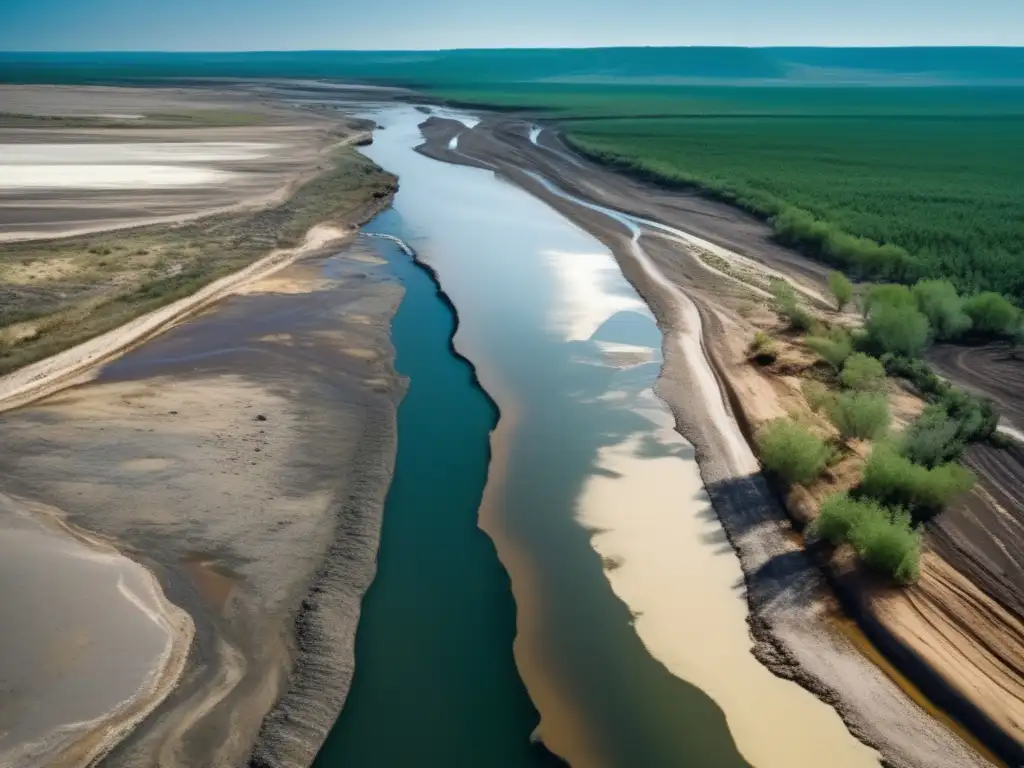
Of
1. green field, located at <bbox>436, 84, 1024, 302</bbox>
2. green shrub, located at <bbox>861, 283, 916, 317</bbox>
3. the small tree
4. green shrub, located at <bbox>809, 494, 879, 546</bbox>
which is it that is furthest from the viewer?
green field, located at <bbox>436, 84, 1024, 302</bbox>

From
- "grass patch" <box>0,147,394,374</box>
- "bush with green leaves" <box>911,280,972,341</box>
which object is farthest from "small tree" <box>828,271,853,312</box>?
"grass patch" <box>0,147,394,374</box>

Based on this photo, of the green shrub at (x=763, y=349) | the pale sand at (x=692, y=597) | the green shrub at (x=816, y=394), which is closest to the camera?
the pale sand at (x=692, y=597)

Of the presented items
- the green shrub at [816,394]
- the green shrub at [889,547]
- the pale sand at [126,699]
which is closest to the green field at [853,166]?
the green shrub at [816,394]

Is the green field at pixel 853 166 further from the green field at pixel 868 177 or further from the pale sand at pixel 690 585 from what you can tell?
the pale sand at pixel 690 585

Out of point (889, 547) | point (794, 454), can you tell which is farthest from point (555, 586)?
point (794, 454)

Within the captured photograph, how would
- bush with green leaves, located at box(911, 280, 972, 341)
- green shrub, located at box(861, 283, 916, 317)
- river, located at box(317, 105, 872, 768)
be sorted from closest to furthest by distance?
river, located at box(317, 105, 872, 768) < bush with green leaves, located at box(911, 280, 972, 341) < green shrub, located at box(861, 283, 916, 317)

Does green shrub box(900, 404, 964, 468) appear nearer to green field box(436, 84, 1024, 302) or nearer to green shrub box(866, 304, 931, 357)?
green shrub box(866, 304, 931, 357)

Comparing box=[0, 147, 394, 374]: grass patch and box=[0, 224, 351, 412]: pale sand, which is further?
box=[0, 147, 394, 374]: grass patch

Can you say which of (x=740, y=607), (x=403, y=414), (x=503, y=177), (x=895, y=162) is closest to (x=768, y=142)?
(x=895, y=162)

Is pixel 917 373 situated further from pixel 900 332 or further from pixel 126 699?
pixel 126 699
